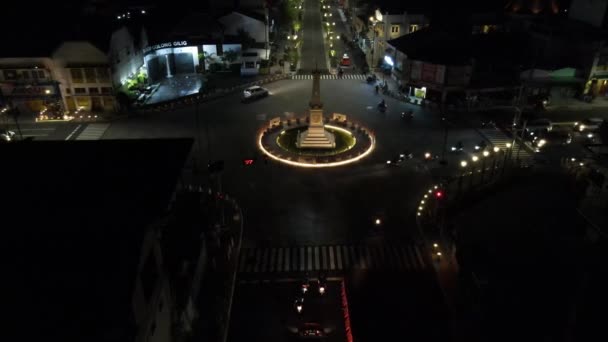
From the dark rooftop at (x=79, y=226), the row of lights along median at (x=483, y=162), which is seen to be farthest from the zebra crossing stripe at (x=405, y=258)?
the dark rooftop at (x=79, y=226)

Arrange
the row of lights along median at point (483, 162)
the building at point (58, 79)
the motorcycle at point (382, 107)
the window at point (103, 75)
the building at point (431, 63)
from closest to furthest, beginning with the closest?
the row of lights along median at point (483, 162), the building at point (58, 79), the window at point (103, 75), the motorcycle at point (382, 107), the building at point (431, 63)

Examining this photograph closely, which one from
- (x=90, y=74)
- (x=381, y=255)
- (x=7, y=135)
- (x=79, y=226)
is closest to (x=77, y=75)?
(x=90, y=74)

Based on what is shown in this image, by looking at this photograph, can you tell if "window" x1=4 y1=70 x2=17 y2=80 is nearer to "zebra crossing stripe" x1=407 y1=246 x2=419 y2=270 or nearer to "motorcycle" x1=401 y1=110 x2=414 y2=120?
"motorcycle" x1=401 y1=110 x2=414 y2=120

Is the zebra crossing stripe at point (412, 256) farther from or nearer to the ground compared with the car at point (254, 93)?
nearer to the ground

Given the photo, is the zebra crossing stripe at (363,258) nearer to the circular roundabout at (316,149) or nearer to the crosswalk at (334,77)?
the circular roundabout at (316,149)

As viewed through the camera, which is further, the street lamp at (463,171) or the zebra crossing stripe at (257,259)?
the street lamp at (463,171)
